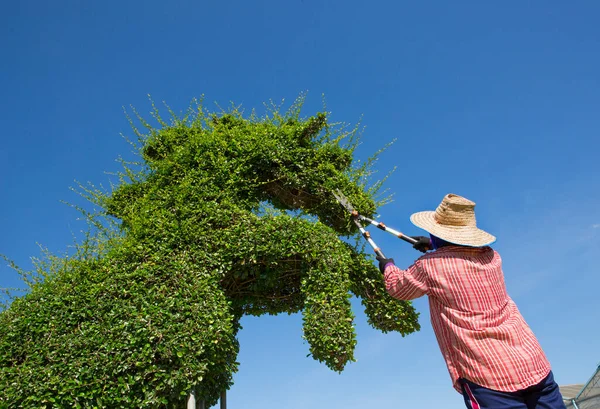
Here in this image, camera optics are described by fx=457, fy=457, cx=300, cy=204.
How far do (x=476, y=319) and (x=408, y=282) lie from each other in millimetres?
613

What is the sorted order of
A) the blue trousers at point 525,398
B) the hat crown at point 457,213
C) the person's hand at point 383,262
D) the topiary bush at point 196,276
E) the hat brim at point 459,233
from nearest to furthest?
the blue trousers at point 525,398
the hat brim at point 459,233
the hat crown at point 457,213
the person's hand at point 383,262
the topiary bush at point 196,276

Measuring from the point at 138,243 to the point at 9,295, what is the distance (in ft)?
5.87

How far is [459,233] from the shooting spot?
3.90 metres

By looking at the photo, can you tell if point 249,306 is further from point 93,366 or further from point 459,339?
point 459,339

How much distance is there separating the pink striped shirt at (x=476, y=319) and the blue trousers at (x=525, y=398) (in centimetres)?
5

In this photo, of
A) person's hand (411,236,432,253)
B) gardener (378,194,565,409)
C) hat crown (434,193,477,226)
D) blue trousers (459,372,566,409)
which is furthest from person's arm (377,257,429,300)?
person's hand (411,236,432,253)

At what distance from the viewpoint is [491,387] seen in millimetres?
3277

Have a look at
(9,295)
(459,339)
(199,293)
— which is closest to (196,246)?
(199,293)

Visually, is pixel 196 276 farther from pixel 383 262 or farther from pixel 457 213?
pixel 457 213

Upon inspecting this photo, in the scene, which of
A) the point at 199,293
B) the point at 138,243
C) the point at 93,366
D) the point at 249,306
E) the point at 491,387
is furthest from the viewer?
the point at 249,306

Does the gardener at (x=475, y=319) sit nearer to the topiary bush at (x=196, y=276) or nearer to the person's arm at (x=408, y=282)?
the person's arm at (x=408, y=282)

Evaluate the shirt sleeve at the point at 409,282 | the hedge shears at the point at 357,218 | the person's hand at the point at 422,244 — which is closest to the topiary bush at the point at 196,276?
the hedge shears at the point at 357,218

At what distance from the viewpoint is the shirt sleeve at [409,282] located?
12.4 ft

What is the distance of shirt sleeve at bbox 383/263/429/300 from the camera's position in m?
3.78
